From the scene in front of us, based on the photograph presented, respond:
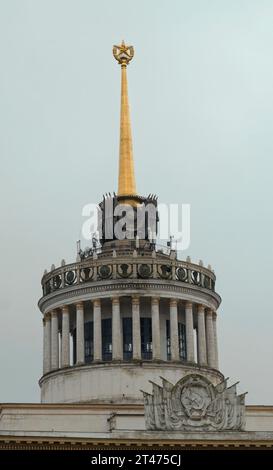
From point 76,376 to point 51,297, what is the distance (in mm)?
4957

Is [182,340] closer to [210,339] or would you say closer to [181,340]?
[181,340]

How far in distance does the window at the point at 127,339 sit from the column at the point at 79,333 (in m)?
2.09

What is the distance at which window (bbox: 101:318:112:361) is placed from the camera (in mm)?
55844

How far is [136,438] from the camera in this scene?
4694cm

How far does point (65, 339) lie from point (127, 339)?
3.05 meters

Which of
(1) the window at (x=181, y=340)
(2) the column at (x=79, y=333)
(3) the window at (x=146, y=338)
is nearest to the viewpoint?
(2) the column at (x=79, y=333)

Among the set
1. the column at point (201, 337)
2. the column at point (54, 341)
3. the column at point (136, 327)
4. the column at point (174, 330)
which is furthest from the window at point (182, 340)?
the column at point (54, 341)

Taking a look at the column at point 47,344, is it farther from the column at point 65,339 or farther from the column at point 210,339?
the column at point 210,339

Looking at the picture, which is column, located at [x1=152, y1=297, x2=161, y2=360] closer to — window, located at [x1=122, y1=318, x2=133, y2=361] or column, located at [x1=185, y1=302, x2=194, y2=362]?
window, located at [x1=122, y1=318, x2=133, y2=361]

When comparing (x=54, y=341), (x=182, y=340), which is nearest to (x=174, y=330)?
(x=182, y=340)

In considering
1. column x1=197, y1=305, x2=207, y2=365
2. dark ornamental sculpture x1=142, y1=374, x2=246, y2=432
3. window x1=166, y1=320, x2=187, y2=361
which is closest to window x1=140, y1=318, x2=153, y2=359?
window x1=166, y1=320, x2=187, y2=361

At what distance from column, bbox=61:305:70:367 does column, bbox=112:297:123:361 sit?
2481mm

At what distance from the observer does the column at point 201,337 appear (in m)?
57.3
